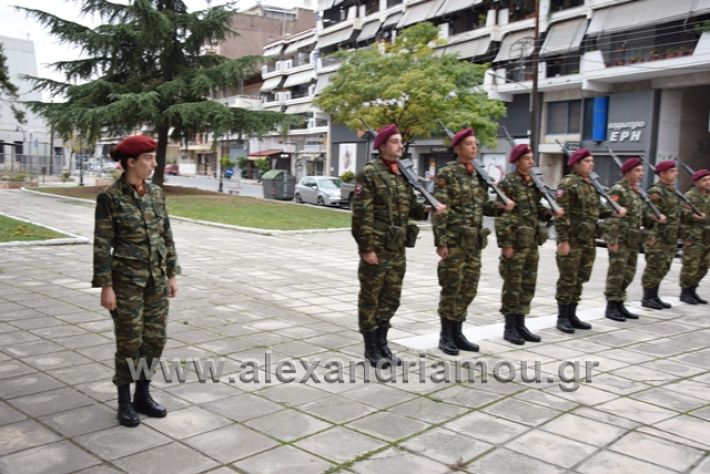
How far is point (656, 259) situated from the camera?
842 cm

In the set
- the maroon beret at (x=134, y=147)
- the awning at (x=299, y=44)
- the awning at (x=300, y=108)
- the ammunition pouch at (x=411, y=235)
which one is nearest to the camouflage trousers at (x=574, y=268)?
the ammunition pouch at (x=411, y=235)

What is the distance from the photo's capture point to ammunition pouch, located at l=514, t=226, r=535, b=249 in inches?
249

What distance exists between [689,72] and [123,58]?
23.1m

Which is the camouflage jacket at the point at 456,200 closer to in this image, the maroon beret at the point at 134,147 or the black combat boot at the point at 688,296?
the maroon beret at the point at 134,147

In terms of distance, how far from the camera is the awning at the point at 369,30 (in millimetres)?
43125

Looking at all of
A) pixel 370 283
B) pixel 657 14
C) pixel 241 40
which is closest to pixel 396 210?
pixel 370 283

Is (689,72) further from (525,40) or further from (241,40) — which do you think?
(241,40)

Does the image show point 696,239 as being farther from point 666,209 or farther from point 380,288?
point 380,288

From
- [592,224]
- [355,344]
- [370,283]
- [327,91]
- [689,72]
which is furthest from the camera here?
[327,91]

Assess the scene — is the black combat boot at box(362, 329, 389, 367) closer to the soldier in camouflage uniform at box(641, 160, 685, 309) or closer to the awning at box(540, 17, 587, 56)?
the soldier in camouflage uniform at box(641, 160, 685, 309)

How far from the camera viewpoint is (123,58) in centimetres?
2964

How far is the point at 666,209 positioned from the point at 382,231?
472 cm

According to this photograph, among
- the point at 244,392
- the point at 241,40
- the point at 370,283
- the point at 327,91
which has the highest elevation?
the point at 241,40

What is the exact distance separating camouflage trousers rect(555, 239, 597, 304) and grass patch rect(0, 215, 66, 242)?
10.2 metres
